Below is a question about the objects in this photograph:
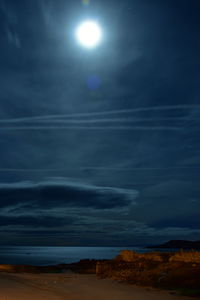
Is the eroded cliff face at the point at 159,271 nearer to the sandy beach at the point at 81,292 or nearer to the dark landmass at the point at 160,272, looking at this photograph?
the dark landmass at the point at 160,272

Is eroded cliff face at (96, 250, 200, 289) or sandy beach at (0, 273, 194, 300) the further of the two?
eroded cliff face at (96, 250, 200, 289)

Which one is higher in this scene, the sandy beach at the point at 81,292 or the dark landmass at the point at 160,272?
the dark landmass at the point at 160,272

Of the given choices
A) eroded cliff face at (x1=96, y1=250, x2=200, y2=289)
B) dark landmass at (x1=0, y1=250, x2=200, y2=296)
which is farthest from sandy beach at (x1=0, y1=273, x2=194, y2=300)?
eroded cliff face at (x1=96, y1=250, x2=200, y2=289)

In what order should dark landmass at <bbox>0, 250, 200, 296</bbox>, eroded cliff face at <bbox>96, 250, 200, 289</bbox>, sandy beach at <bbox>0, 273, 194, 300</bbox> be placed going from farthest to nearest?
eroded cliff face at <bbox>96, 250, 200, 289</bbox>
dark landmass at <bbox>0, 250, 200, 296</bbox>
sandy beach at <bbox>0, 273, 194, 300</bbox>

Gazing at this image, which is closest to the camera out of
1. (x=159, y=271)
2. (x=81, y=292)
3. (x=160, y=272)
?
(x=81, y=292)

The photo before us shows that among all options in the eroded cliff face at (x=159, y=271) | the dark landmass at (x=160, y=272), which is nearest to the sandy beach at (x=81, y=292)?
the dark landmass at (x=160, y=272)

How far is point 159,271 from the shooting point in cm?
1938

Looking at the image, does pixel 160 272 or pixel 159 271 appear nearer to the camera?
pixel 160 272

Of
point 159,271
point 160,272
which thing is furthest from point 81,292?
point 159,271

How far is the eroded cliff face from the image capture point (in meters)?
17.0

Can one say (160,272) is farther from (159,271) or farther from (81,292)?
(81,292)

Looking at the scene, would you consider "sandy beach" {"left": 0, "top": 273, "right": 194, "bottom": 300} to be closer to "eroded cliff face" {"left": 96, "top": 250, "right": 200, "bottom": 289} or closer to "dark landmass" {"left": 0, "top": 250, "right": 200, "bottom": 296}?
"dark landmass" {"left": 0, "top": 250, "right": 200, "bottom": 296}

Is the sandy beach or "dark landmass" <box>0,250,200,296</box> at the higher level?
"dark landmass" <box>0,250,200,296</box>

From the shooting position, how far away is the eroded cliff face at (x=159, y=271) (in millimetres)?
16969
